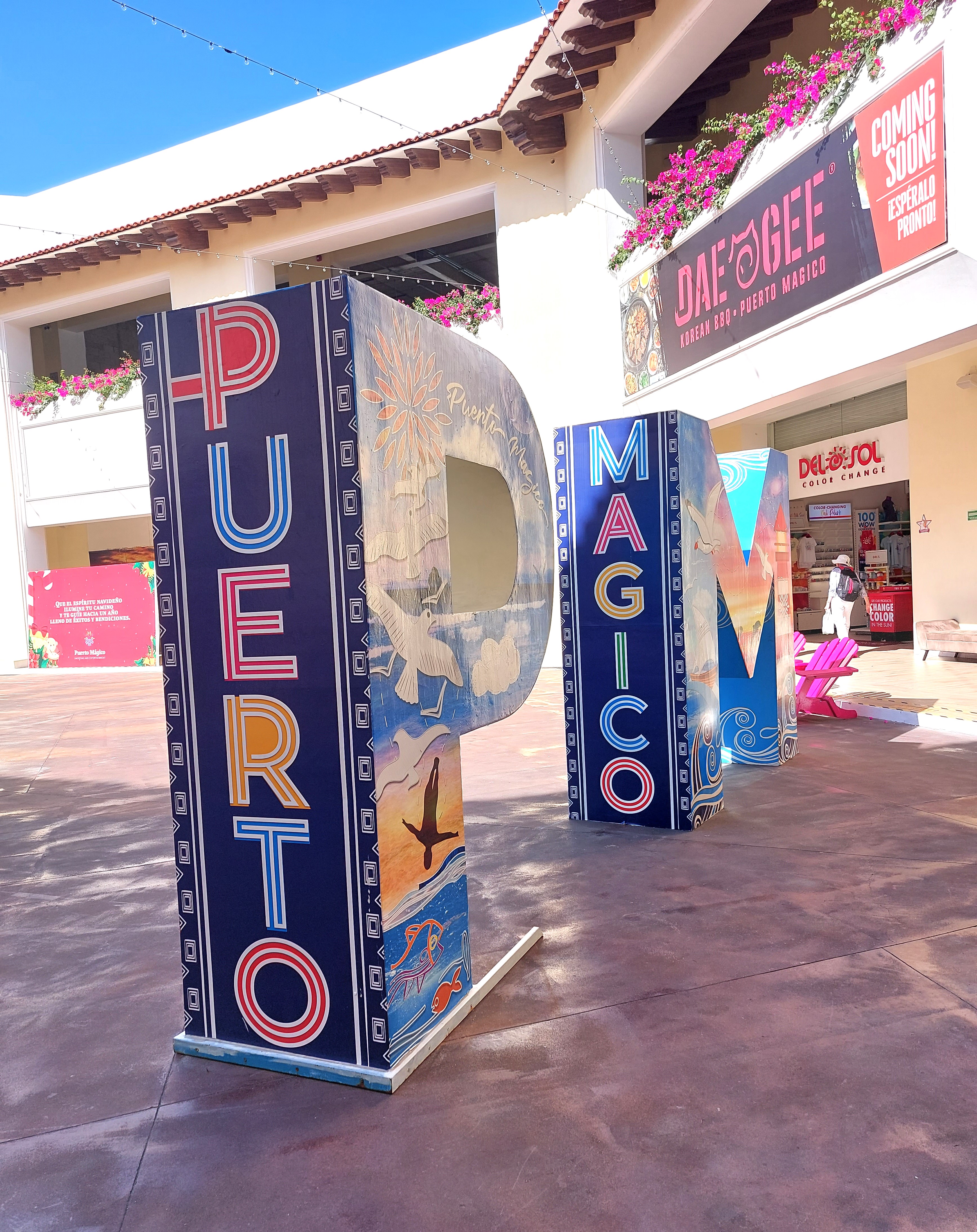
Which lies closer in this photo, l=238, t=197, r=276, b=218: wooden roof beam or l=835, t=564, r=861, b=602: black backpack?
l=835, t=564, r=861, b=602: black backpack

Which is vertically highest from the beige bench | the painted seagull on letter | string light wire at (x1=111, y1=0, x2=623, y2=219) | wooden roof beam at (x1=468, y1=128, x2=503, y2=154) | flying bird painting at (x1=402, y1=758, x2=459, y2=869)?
wooden roof beam at (x1=468, y1=128, x2=503, y2=154)

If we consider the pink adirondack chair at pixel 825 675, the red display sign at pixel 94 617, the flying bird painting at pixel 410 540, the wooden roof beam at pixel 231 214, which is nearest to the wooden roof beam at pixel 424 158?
the wooden roof beam at pixel 231 214

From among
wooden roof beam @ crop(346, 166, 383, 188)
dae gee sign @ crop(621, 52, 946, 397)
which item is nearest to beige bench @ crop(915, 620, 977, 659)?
dae gee sign @ crop(621, 52, 946, 397)

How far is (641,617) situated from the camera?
4555 millimetres

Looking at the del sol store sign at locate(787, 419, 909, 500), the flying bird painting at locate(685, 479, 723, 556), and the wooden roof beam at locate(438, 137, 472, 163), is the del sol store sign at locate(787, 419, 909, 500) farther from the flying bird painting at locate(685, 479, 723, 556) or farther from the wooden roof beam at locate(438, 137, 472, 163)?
the flying bird painting at locate(685, 479, 723, 556)

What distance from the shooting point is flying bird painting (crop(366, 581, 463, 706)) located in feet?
7.64

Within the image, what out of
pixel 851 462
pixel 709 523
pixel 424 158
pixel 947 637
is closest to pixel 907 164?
pixel 709 523

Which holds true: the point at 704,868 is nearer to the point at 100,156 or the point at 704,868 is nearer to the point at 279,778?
the point at 279,778

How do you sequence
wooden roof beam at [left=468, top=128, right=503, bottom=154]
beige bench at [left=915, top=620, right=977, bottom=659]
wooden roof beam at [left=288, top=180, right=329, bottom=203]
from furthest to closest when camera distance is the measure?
wooden roof beam at [left=288, top=180, right=329, bottom=203] < wooden roof beam at [left=468, top=128, right=503, bottom=154] < beige bench at [left=915, top=620, right=977, bottom=659]

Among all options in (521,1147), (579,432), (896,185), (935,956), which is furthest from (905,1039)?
(896,185)

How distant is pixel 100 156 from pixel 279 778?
1730 cm

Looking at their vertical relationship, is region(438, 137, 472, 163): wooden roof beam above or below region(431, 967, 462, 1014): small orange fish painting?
above

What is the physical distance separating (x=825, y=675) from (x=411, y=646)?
610cm

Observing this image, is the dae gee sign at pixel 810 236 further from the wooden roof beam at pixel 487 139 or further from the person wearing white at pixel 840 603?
the wooden roof beam at pixel 487 139
